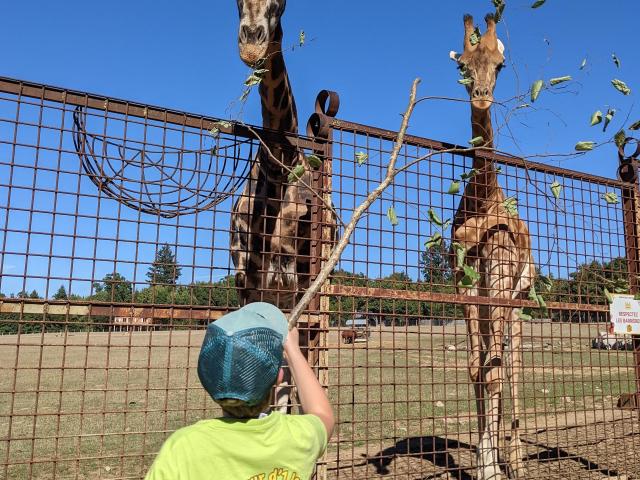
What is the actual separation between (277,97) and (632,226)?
3807 mm

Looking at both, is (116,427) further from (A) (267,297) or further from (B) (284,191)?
(B) (284,191)

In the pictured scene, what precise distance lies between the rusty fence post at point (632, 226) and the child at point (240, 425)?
17.0 ft

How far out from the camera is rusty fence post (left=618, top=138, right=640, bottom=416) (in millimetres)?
6094

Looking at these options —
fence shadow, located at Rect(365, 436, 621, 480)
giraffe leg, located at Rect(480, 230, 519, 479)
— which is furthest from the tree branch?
fence shadow, located at Rect(365, 436, 621, 480)

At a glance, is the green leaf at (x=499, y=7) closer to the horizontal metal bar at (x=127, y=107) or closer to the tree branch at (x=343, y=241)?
the tree branch at (x=343, y=241)

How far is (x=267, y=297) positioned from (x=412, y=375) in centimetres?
1163

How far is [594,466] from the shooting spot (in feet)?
18.7

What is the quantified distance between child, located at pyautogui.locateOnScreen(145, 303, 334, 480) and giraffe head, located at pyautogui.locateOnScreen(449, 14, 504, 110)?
18.1 feet

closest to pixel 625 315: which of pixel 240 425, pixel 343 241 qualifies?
pixel 343 241

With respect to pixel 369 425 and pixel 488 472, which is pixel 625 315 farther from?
pixel 369 425

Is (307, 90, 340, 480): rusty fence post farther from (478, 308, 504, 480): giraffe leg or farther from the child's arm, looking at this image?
the child's arm

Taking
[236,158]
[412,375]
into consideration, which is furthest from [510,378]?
[412,375]

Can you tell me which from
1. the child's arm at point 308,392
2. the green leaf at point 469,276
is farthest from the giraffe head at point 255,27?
the child's arm at point 308,392

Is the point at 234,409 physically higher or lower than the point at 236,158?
lower
